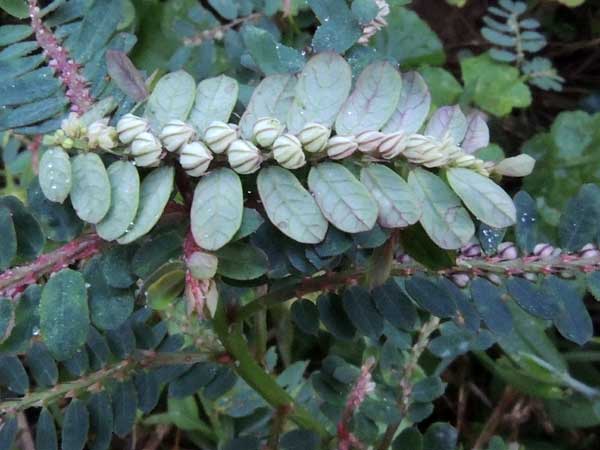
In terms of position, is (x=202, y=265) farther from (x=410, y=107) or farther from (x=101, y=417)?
(x=101, y=417)

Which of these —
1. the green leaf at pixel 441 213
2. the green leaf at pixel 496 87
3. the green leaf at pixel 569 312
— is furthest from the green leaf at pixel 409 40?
the green leaf at pixel 441 213

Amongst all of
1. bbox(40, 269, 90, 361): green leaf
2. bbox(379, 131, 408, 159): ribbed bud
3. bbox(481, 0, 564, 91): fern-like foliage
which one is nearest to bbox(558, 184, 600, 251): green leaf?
bbox(379, 131, 408, 159): ribbed bud

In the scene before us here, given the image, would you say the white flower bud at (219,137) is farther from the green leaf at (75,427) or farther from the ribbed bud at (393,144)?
the green leaf at (75,427)

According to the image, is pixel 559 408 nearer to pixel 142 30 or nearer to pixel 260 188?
pixel 260 188

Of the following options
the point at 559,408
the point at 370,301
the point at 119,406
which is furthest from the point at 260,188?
the point at 559,408

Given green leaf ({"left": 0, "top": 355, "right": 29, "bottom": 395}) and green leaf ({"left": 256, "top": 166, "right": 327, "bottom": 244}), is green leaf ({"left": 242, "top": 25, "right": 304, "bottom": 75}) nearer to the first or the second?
green leaf ({"left": 256, "top": 166, "right": 327, "bottom": 244})
